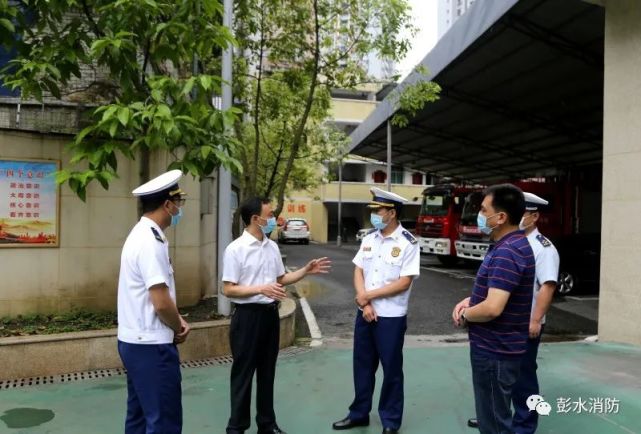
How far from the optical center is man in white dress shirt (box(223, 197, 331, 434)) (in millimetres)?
3607

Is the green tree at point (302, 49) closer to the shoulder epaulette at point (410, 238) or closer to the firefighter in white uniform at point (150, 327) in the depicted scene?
the shoulder epaulette at point (410, 238)

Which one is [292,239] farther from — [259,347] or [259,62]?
[259,347]

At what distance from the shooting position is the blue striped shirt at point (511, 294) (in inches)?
109

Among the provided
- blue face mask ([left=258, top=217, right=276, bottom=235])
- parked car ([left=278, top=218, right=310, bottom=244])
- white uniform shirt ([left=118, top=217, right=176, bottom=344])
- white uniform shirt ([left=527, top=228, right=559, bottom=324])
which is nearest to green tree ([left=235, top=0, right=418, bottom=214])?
blue face mask ([left=258, top=217, right=276, bottom=235])

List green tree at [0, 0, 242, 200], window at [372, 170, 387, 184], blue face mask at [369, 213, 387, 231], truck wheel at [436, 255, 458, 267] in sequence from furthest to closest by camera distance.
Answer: window at [372, 170, 387, 184], truck wheel at [436, 255, 458, 267], green tree at [0, 0, 242, 200], blue face mask at [369, 213, 387, 231]

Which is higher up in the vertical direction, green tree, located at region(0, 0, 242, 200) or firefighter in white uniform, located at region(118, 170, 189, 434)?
green tree, located at region(0, 0, 242, 200)

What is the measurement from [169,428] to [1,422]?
207 centimetres

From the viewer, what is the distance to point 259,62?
8836 millimetres

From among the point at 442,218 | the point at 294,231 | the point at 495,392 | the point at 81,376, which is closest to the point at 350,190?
the point at 294,231

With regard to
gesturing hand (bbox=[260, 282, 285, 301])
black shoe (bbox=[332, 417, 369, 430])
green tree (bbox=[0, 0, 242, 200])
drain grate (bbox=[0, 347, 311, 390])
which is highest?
green tree (bbox=[0, 0, 242, 200])

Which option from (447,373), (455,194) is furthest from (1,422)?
(455,194)

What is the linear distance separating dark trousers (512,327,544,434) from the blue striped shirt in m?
0.88

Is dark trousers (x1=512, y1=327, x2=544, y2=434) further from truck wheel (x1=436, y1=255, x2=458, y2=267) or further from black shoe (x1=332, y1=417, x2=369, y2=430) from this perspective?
truck wheel (x1=436, y1=255, x2=458, y2=267)

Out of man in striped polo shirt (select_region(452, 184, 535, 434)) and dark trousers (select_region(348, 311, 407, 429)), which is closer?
man in striped polo shirt (select_region(452, 184, 535, 434))
